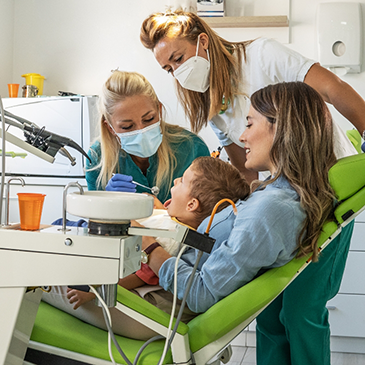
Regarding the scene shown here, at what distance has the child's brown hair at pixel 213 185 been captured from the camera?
1399 millimetres

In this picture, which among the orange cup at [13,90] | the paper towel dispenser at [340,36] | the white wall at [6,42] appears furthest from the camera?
the white wall at [6,42]

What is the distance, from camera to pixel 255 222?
3.48 ft

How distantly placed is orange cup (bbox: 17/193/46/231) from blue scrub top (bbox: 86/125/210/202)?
3.07ft

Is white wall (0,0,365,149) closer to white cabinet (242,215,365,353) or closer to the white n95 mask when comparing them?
white cabinet (242,215,365,353)

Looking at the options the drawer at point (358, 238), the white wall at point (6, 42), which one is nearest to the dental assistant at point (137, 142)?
the drawer at point (358, 238)

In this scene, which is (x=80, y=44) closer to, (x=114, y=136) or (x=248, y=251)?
(x=114, y=136)

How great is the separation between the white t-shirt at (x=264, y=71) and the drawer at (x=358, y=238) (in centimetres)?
115

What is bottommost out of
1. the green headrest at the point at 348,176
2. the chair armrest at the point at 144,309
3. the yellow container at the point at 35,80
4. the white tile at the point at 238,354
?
the white tile at the point at 238,354

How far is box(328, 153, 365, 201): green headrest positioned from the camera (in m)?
1.13

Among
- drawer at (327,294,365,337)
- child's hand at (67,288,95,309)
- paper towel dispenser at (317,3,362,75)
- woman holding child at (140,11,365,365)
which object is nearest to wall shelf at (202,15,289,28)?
paper towel dispenser at (317,3,362,75)

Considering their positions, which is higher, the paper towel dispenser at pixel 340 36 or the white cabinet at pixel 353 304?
the paper towel dispenser at pixel 340 36

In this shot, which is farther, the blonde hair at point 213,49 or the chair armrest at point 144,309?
the blonde hair at point 213,49

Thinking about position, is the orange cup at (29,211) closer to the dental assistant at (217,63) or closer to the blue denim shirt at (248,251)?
the blue denim shirt at (248,251)

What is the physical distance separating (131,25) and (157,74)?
1.42 ft
